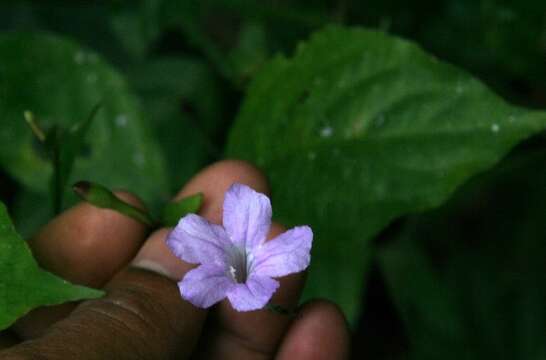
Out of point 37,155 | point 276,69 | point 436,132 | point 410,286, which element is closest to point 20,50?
point 37,155

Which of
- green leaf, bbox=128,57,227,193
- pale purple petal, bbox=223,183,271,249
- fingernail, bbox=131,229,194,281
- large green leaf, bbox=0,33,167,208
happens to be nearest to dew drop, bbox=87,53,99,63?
large green leaf, bbox=0,33,167,208

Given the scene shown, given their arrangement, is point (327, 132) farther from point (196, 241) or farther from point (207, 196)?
point (196, 241)

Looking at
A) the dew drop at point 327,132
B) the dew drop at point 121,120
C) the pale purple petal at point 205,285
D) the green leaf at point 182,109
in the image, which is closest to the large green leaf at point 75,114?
the dew drop at point 121,120

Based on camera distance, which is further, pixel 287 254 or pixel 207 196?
pixel 207 196

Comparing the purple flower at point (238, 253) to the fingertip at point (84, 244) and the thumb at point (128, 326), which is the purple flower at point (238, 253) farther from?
the fingertip at point (84, 244)

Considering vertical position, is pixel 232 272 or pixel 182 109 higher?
pixel 232 272

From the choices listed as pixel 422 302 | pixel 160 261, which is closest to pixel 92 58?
pixel 160 261

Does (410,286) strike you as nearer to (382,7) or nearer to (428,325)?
(428,325)
